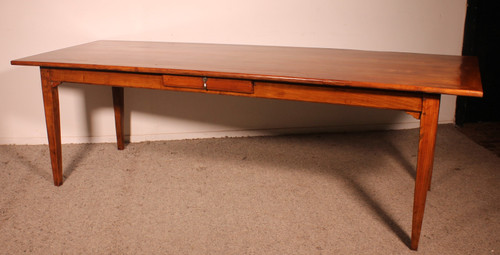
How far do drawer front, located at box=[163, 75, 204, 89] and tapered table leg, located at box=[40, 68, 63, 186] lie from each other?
0.59 meters

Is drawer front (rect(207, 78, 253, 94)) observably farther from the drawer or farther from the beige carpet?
the beige carpet

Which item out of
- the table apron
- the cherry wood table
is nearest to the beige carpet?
the cherry wood table

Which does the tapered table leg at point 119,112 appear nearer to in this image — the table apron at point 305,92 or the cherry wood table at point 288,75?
the cherry wood table at point 288,75

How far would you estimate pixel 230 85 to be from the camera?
1.73 m

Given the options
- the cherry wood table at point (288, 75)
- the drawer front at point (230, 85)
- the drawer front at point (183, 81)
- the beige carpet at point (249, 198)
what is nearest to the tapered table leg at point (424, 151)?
the cherry wood table at point (288, 75)

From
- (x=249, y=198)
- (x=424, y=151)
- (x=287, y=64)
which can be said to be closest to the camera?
(x=424, y=151)

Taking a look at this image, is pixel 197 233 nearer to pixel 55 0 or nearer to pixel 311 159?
pixel 311 159

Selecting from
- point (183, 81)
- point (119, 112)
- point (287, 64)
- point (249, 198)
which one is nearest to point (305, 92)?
point (287, 64)

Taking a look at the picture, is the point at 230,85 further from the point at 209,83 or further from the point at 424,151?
the point at 424,151

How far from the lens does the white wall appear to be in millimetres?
2619

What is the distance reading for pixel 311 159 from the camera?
2.56 metres

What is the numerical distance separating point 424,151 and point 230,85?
0.76 meters

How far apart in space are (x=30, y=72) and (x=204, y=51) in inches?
46.8

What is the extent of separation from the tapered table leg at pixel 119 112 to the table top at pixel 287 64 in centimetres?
31
